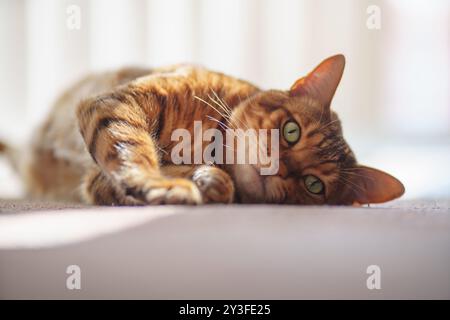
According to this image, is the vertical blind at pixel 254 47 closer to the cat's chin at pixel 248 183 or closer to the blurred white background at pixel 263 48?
the blurred white background at pixel 263 48

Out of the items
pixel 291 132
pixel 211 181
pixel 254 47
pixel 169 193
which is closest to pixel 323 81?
pixel 291 132

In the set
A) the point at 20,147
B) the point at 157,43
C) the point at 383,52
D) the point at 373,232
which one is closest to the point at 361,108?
the point at 383,52

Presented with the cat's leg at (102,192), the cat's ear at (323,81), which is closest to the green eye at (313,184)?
the cat's ear at (323,81)

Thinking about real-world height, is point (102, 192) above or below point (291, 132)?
below

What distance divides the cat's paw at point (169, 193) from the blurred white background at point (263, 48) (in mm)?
1382

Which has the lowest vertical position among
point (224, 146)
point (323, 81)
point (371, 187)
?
point (371, 187)

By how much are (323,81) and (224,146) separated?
0.29 metres

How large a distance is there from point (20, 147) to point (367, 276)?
158 centimetres

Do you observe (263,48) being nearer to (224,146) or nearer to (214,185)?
(224,146)

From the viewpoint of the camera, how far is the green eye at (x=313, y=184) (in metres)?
1.12

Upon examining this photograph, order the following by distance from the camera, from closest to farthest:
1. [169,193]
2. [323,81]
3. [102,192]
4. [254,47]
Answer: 1. [169,193]
2. [102,192]
3. [323,81]
4. [254,47]

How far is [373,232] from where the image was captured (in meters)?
0.77

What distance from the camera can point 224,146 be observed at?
118cm
